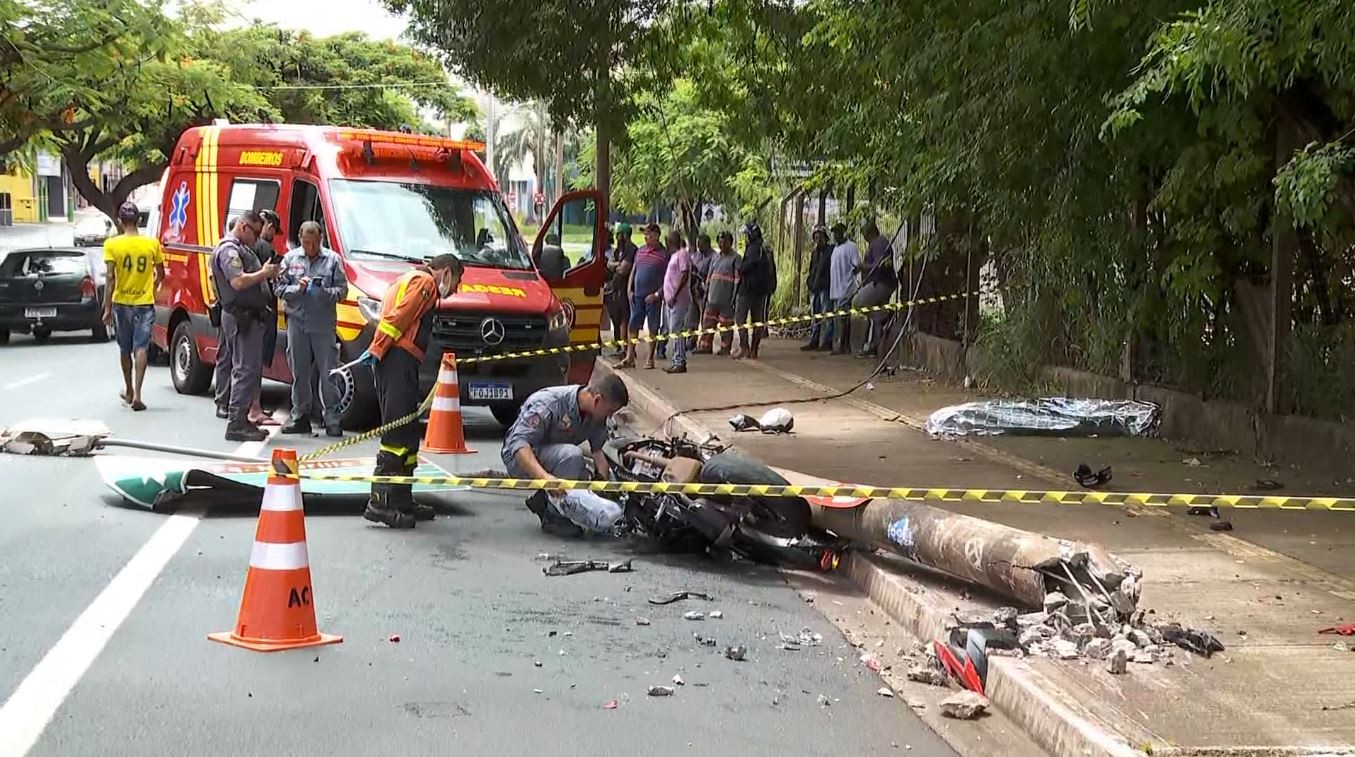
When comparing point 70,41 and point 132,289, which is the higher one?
point 70,41

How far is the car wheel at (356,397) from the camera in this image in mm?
12367

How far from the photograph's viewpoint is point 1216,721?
5.08 metres

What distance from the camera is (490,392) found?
41.3 feet

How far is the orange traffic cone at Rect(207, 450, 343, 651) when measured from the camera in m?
6.02

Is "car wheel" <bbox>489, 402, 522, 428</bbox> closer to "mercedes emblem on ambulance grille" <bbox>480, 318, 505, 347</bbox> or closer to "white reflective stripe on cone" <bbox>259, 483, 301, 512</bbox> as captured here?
"mercedes emblem on ambulance grille" <bbox>480, 318, 505, 347</bbox>

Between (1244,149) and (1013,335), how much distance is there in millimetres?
5777

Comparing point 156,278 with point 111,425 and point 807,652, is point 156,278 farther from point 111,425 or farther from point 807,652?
point 807,652

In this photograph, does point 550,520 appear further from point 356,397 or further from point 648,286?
point 648,286

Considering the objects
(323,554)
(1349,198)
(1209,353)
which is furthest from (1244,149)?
(323,554)

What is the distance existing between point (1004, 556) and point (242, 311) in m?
7.54

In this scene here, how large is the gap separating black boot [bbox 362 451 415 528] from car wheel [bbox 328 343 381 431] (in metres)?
3.45

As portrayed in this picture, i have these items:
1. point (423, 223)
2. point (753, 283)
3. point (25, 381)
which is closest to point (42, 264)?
point (25, 381)

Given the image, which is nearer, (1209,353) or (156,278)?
(1209,353)

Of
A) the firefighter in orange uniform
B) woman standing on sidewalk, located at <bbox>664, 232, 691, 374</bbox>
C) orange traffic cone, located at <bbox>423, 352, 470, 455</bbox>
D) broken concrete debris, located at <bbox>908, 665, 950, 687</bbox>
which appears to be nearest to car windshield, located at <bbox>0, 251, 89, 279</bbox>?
woman standing on sidewalk, located at <bbox>664, 232, 691, 374</bbox>
